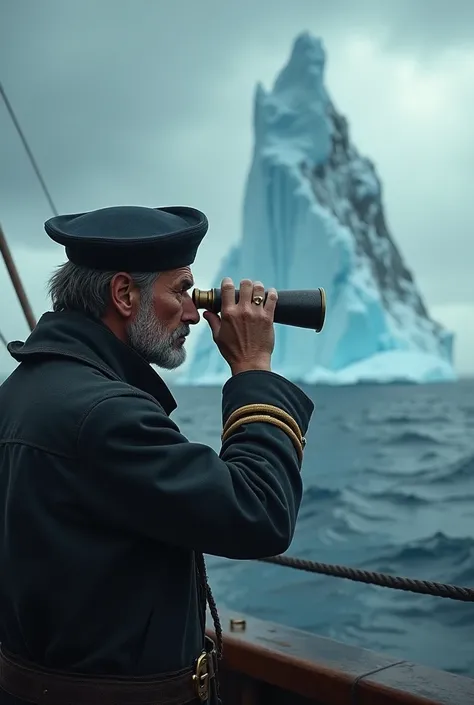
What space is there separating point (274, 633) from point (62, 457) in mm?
927

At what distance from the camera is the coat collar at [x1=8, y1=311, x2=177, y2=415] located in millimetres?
932

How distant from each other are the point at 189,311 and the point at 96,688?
1.39ft

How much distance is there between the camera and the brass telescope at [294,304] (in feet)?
3.31

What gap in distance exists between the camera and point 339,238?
75.9ft

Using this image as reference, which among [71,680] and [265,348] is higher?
[265,348]

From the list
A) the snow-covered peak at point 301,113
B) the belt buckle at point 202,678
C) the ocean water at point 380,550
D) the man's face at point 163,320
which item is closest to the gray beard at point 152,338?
the man's face at point 163,320

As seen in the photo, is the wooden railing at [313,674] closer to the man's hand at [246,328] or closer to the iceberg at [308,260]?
the man's hand at [246,328]

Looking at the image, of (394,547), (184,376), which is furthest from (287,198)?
(394,547)

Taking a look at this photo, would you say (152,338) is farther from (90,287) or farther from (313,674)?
(313,674)

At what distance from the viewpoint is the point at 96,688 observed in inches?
34.5

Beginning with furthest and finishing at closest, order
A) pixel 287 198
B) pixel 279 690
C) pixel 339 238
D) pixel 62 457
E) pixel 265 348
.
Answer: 1. pixel 287 198
2. pixel 339 238
3. pixel 279 690
4. pixel 265 348
5. pixel 62 457

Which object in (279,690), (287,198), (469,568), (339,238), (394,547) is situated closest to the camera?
(279,690)

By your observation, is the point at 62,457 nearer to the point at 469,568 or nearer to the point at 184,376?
the point at 469,568

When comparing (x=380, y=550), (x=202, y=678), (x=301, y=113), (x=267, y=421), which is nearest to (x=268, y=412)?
(x=267, y=421)
